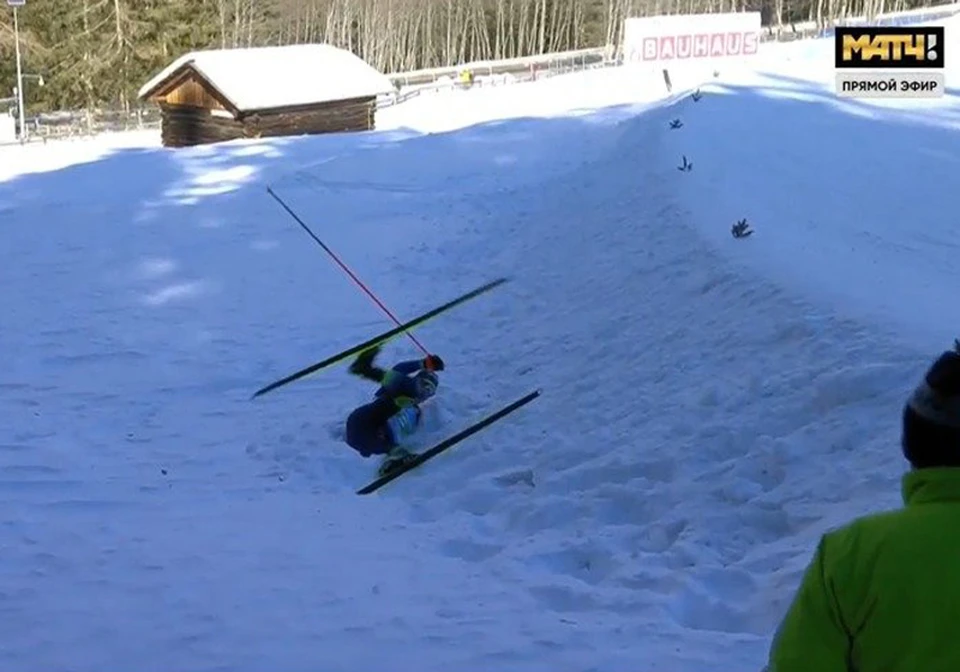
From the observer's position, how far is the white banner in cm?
2755

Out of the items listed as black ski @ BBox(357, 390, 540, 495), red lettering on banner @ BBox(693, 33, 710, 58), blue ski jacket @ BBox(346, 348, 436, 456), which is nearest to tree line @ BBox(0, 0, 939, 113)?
red lettering on banner @ BBox(693, 33, 710, 58)

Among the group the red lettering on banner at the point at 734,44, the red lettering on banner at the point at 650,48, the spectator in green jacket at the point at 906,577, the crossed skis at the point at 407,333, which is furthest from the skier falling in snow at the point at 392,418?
the red lettering on banner at the point at 734,44

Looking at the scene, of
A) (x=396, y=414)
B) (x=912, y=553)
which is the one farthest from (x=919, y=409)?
(x=396, y=414)

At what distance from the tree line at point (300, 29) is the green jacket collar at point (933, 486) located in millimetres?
49639

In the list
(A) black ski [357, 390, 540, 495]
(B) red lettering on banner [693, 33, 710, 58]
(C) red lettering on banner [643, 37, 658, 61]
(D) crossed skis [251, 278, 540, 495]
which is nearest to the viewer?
(A) black ski [357, 390, 540, 495]

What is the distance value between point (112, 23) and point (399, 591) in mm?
50446

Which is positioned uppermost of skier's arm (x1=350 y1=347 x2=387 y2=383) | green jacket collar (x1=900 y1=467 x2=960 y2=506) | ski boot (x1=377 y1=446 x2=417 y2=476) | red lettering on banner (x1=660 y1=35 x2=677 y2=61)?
red lettering on banner (x1=660 y1=35 x2=677 y2=61)

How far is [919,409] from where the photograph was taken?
207 cm

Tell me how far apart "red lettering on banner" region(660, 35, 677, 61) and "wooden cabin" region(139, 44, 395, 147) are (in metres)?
8.47

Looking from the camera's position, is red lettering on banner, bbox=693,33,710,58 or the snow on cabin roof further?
the snow on cabin roof

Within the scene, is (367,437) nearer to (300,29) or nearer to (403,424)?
(403,424)

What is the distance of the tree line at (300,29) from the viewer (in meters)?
50.8

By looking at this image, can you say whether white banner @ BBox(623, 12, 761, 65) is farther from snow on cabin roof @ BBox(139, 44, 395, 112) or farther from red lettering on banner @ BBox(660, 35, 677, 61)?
snow on cabin roof @ BBox(139, 44, 395, 112)

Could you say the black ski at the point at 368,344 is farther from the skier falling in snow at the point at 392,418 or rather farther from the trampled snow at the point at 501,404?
the skier falling in snow at the point at 392,418
